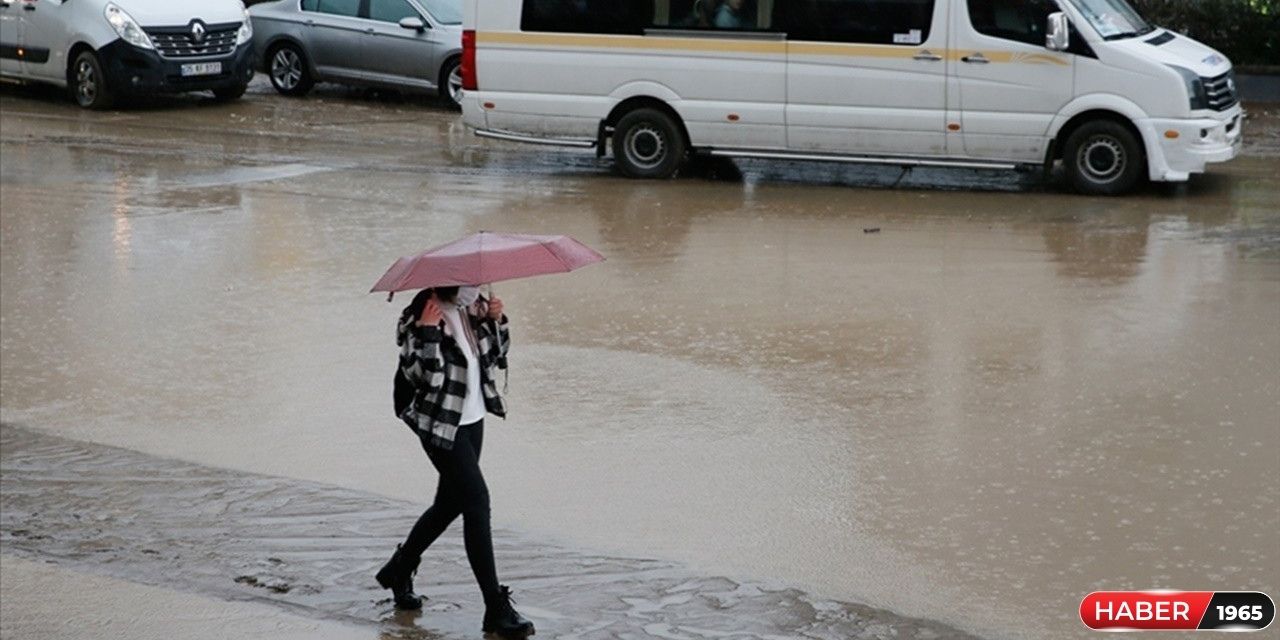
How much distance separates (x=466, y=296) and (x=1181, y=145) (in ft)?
33.1

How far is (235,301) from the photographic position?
1188 cm

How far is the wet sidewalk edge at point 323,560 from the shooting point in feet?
21.7

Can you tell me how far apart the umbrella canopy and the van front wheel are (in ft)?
33.2

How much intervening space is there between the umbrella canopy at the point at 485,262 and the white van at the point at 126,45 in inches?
593

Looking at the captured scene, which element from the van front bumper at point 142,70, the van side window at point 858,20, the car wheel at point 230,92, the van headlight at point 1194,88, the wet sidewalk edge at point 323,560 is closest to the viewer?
the wet sidewalk edge at point 323,560

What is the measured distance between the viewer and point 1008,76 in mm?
15484

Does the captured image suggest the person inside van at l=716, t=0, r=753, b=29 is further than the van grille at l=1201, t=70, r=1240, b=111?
Yes

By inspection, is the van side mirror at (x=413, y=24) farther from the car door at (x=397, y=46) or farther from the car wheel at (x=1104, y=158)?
the car wheel at (x=1104, y=158)

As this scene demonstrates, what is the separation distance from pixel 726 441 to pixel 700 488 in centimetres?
74

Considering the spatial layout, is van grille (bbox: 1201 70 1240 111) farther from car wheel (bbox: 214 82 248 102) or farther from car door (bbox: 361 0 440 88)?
car wheel (bbox: 214 82 248 102)

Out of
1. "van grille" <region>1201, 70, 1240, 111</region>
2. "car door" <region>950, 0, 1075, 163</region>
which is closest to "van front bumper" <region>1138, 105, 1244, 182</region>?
"van grille" <region>1201, 70, 1240, 111</region>

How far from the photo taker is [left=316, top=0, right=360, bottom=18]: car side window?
70.9 ft
